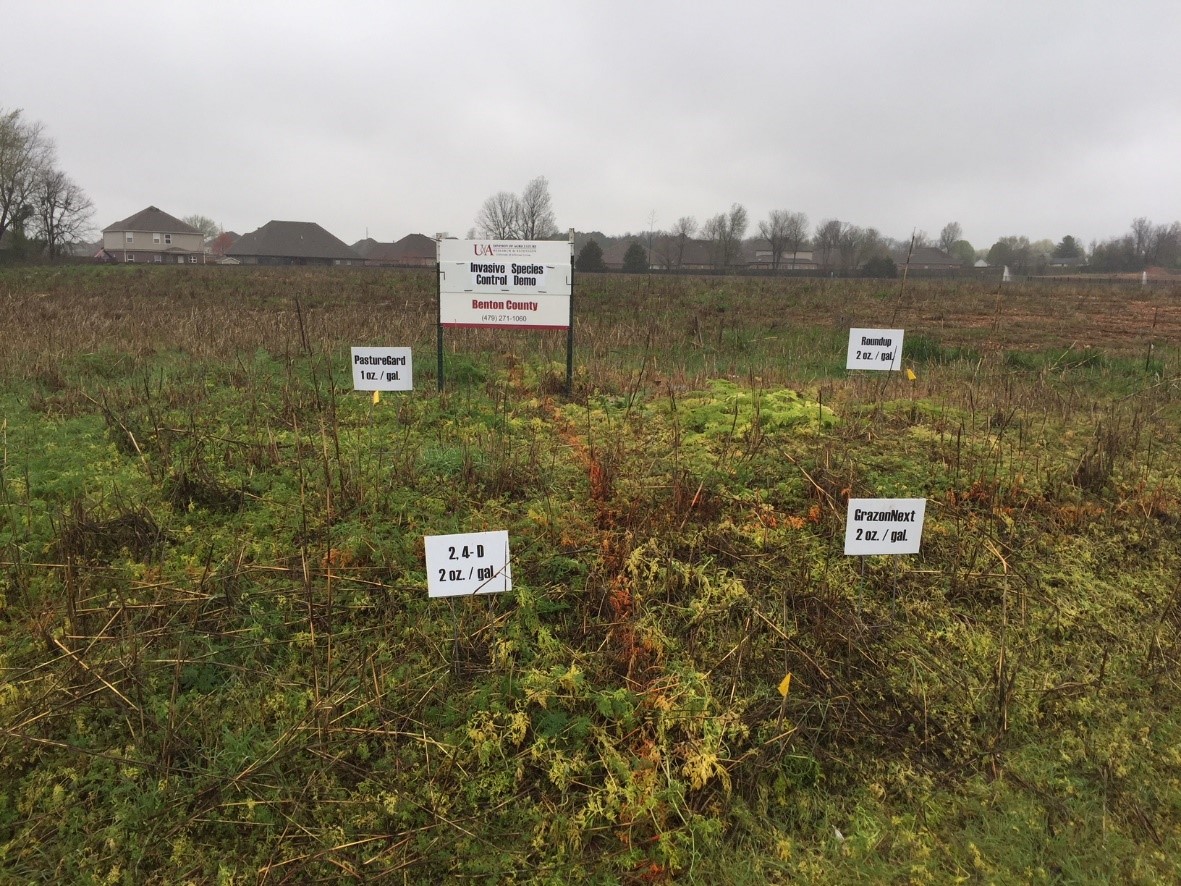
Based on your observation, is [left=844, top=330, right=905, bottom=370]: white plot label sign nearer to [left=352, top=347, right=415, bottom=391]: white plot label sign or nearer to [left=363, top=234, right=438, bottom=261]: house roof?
[left=352, top=347, right=415, bottom=391]: white plot label sign

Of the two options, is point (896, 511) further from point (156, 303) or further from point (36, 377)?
point (156, 303)

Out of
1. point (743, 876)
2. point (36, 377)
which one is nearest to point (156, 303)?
point (36, 377)

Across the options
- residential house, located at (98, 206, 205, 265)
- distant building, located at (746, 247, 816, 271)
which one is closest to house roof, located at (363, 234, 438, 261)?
residential house, located at (98, 206, 205, 265)

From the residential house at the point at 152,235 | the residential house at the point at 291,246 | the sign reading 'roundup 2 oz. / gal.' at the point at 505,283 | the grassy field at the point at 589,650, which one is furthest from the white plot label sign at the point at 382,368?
the residential house at the point at 152,235

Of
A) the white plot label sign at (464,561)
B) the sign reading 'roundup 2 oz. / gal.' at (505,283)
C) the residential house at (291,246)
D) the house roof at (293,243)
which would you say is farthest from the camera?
the house roof at (293,243)

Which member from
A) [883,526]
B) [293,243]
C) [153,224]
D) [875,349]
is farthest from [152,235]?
[883,526]

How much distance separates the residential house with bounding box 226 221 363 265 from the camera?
5488 cm

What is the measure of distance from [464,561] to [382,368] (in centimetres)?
322

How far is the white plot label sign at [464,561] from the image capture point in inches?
117

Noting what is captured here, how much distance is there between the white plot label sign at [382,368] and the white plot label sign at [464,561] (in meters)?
3.00

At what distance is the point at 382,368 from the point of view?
5.77 metres

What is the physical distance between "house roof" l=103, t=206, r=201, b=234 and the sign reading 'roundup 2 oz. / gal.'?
7081cm

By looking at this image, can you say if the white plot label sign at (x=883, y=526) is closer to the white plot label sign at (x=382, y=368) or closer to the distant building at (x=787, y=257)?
the white plot label sign at (x=382, y=368)

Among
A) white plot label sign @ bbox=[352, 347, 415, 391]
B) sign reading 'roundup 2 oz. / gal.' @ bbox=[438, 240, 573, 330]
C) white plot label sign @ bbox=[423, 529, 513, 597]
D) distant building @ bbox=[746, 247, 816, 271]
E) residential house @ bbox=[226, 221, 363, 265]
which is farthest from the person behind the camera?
distant building @ bbox=[746, 247, 816, 271]
